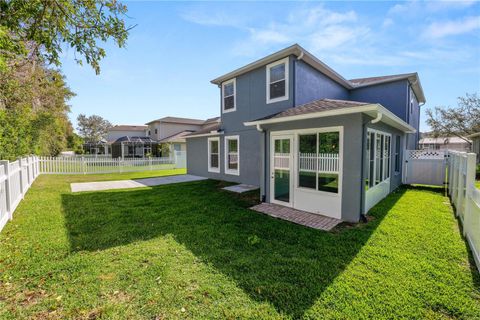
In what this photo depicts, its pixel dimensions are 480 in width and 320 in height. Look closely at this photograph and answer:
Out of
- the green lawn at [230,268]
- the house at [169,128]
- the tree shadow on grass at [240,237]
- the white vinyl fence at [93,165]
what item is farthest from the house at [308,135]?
→ the house at [169,128]

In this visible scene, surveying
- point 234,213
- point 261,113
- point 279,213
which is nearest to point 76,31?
point 234,213

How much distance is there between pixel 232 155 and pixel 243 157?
984 mm

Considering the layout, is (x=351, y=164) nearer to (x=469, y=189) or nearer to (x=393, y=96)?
(x=469, y=189)

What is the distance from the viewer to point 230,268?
3352mm

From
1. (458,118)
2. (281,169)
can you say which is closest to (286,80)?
(281,169)

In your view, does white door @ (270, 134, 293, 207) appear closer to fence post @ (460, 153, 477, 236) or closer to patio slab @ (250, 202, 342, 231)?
patio slab @ (250, 202, 342, 231)

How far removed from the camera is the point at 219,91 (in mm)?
11578

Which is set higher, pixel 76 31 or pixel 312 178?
pixel 76 31

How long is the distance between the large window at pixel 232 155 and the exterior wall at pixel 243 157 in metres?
0.21

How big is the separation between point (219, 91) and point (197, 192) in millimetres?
5731

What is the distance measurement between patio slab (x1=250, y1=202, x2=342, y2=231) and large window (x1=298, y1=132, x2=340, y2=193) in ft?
2.46

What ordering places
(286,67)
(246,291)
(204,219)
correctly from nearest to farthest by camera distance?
(246,291), (204,219), (286,67)

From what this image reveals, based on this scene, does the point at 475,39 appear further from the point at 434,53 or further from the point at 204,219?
the point at 204,219

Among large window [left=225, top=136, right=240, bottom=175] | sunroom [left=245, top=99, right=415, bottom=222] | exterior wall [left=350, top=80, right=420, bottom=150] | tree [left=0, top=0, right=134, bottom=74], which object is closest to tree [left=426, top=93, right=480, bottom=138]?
exterior wall [left=350, top=80, right=420, bottom=150]
